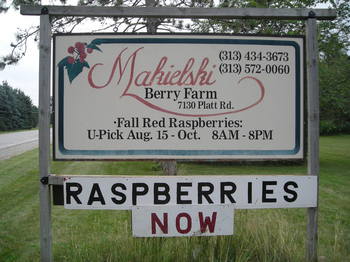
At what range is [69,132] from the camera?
→ 343 centimetres

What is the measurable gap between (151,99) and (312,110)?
1.53m

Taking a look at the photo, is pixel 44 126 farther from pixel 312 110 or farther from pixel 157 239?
pixel 312 110

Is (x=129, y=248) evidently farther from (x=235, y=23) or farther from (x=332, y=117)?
(x=332, y=117)

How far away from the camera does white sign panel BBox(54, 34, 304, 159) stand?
3430 mm

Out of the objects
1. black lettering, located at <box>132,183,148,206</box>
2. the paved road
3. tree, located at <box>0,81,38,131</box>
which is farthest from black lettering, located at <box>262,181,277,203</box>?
tree, located at <box>0,81,38,131</box>

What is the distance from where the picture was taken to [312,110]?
3.48m

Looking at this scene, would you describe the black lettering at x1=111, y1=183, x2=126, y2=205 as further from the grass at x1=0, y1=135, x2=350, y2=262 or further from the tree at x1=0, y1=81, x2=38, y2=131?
the tree at x1=0, y1=81, x2=38, y2=131

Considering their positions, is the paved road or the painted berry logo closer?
the painted berry logo

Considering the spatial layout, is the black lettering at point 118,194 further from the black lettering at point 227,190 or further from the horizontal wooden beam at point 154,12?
→ the horizontal wooden beam at point 154,12

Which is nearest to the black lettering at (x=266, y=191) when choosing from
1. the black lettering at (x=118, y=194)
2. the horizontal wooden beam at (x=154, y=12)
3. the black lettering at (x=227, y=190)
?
the black lettering at (x=227, y=190)

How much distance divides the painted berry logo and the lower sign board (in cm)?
138

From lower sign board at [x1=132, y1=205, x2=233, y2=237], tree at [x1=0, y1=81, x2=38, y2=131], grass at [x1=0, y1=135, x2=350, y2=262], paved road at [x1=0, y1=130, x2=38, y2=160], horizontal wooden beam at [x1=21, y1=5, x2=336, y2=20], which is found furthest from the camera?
tree at [x1=0, y1=81, x2=38, y2=131]

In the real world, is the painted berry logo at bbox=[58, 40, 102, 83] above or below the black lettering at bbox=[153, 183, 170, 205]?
above

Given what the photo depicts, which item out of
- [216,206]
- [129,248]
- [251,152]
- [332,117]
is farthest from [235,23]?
[332,117]
